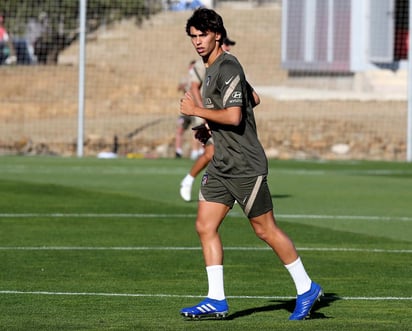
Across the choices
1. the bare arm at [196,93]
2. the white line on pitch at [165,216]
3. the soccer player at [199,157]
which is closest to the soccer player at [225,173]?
the soccer player at [199,157]

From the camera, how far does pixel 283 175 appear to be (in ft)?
77.4

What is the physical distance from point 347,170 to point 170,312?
1617cm

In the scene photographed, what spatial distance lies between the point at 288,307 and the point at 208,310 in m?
0.94

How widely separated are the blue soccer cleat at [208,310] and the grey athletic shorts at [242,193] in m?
0.62

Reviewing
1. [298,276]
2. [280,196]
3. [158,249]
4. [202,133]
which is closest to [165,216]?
[158,249]

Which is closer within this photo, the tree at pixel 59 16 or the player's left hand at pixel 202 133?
the player's left hand at pixel 202 133

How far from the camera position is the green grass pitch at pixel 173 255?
9438 millimetres

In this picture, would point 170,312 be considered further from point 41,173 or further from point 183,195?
point 41,173

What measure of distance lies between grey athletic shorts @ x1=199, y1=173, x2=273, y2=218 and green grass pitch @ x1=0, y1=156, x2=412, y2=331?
2.50ft

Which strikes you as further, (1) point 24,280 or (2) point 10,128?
(2) point 10,128

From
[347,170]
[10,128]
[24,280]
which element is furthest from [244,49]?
[24,280]

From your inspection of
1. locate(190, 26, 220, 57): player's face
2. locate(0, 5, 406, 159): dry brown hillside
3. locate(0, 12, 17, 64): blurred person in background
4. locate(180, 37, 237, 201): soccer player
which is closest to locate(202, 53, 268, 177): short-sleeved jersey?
locate(190, 26, 220, 57): player's face

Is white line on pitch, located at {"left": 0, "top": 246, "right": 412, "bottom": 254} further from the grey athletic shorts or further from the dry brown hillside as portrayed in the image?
the dry brown hillside

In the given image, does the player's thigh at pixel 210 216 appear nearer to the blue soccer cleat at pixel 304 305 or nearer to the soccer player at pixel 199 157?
the blue soccer cleat at pixel 304 305
